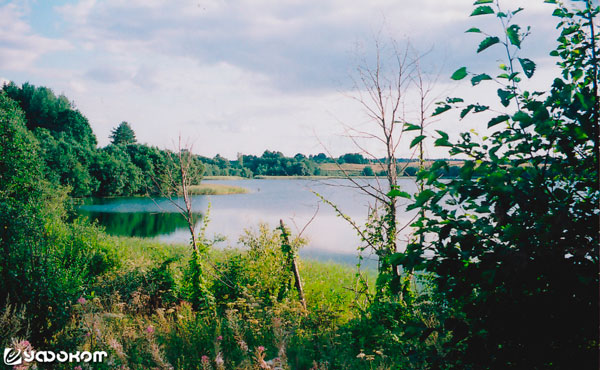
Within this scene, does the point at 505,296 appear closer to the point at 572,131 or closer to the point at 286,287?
the point at 572,131

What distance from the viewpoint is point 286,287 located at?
673 cm

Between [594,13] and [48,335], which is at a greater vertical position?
[594,13]

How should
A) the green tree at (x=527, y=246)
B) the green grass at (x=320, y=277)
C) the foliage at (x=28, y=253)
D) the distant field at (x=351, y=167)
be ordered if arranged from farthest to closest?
the green grass at (x=320, y=277) < the distant field at (x=351, y=167) < the foliage at (x=28, y=253) < the green tree at (x=527, y=246)

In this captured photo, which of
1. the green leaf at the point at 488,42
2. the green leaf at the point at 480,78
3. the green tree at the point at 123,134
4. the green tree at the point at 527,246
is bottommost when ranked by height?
the green tree at the point at 527,246

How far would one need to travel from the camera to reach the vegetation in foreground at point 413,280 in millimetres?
1310

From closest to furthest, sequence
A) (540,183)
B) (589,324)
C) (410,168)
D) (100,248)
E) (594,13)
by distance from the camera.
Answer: (589,324), (540,183), (594,13), (410,168), (100,248)

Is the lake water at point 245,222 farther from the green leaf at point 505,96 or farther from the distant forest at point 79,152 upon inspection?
the green leaf at point 505,96

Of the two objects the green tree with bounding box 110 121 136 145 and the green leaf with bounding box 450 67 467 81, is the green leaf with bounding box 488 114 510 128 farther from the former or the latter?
the green tree with bounding box 110 121 136 145

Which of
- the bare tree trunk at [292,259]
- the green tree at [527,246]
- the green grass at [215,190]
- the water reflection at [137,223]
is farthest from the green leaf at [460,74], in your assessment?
the green grass at [215,190]

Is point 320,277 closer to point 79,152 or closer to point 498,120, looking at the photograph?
point 498,120

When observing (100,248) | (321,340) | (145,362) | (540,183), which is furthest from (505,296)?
(100,248)

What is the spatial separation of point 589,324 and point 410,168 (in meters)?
5.13

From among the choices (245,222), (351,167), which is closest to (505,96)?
(351,167)

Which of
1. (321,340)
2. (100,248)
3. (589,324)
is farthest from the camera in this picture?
(100,248)
